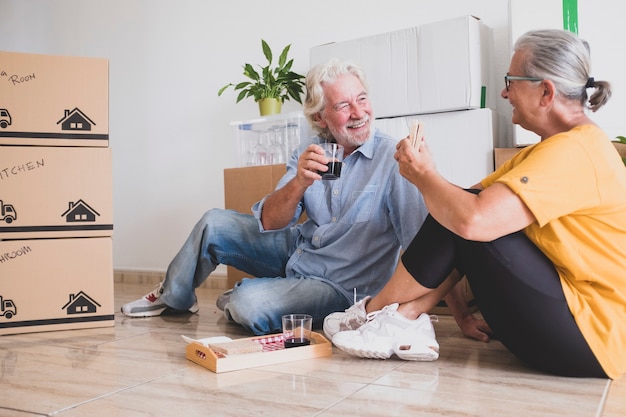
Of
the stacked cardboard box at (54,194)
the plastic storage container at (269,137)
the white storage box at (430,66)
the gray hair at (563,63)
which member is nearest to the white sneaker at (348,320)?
the gray hair at (563,63)

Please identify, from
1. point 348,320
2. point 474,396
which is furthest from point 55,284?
point 474,396

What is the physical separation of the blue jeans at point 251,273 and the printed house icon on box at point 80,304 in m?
0.31

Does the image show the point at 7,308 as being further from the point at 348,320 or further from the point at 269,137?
the point at 269,137

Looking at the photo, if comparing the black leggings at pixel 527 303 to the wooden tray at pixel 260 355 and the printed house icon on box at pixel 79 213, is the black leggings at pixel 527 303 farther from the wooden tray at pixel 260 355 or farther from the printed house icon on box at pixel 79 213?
the printed house icon on box at pixel 79 213

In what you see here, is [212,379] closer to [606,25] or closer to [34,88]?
[34,88]

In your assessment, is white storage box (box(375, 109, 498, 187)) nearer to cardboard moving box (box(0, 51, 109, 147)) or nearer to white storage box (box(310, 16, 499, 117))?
white storage box (box(310, 16, 499, 117))

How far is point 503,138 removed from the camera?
269 centimetres

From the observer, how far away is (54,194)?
2.26m

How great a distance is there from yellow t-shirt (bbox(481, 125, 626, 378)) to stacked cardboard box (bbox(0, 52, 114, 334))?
5.00ft

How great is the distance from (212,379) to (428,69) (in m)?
1.59

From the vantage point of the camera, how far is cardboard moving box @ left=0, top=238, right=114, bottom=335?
2205mm

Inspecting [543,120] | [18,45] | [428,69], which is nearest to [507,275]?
[543,120]

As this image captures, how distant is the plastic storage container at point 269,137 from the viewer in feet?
9.79

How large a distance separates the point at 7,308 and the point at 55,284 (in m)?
0.17
